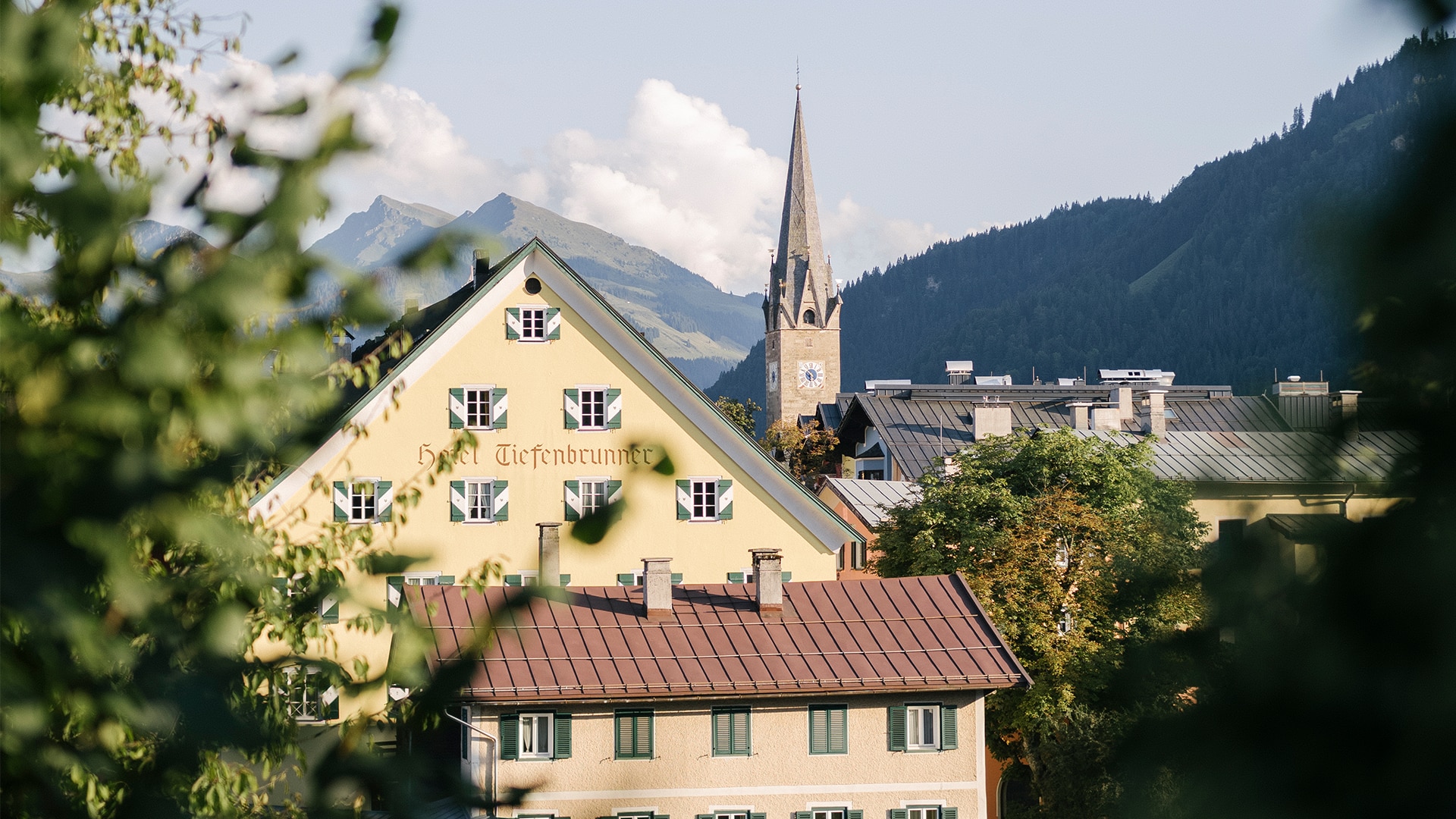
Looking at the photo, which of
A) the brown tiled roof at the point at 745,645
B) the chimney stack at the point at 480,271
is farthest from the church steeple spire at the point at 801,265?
the brown tiled roof at the point at 745,645

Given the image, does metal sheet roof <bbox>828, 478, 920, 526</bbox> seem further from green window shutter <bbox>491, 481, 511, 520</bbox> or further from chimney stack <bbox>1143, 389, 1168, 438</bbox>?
chimney stack <bbox>1143, 389, 1168, 438</bbox>

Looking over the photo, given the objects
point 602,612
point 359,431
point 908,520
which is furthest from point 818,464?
point 359,431

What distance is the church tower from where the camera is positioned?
12538 cm

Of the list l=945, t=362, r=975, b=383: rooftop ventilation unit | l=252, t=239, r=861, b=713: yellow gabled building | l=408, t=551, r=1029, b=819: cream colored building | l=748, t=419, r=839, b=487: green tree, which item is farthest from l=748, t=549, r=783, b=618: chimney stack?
l=945, t=362, r=975, b=383: rooftop ventilation unit

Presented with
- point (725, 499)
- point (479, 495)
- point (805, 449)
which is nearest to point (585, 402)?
point (479, 495)

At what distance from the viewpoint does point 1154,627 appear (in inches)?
53.8

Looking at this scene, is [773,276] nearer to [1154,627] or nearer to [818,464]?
[818,464]

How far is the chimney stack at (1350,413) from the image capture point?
137cm

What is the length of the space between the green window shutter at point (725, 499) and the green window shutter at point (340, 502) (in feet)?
23.9

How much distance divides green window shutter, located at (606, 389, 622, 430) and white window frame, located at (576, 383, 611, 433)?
0.08 m

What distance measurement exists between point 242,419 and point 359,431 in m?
6.33

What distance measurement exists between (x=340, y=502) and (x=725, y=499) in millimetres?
7535

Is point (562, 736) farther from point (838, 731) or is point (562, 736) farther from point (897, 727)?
point (897, 727)

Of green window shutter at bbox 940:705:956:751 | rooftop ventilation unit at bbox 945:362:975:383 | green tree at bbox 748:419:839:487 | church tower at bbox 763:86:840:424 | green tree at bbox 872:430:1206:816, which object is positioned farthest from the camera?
church tower at bbox 763:86:840:424
